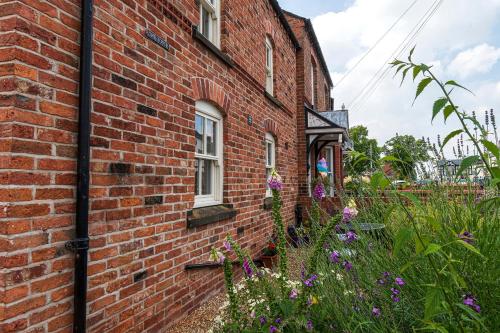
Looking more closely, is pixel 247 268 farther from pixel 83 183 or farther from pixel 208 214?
pixel 208 214

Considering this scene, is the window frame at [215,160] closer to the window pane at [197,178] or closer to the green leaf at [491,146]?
the window pane at [197,178]

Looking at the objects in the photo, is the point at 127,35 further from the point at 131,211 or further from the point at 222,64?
the point at 222,64

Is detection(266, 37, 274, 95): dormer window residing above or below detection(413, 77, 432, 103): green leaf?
above

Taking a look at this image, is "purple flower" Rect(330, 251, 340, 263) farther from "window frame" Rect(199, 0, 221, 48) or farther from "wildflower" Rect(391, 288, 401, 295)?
"window frame" Rect(199, 0, 221, 48)

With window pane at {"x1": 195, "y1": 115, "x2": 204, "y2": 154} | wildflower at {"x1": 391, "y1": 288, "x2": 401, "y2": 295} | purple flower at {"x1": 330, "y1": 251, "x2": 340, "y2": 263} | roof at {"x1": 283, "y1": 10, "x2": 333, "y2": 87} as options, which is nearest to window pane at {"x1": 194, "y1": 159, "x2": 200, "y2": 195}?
window pane at {"x1": 195, "y1": 115, "x2": 204, "y2": 154}

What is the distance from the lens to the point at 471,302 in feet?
5.06

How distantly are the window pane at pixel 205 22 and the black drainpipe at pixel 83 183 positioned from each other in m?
2.62

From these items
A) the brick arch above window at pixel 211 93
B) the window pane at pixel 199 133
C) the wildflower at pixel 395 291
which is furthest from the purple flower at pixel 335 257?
the brick arch above window at pixel 211 93

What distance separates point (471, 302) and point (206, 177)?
11.7 feet

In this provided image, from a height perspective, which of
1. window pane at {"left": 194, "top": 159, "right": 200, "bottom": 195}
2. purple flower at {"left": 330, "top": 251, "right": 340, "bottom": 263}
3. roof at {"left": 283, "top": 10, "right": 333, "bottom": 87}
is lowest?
purple flower at {"left": 330, "top": 251, "right": 340, "bottom": 263}

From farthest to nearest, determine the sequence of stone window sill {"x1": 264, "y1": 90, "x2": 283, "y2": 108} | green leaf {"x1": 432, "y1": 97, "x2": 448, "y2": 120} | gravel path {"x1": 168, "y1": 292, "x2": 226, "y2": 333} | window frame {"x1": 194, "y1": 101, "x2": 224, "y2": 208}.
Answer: stone window sill {"x1": 264, "y1": 90, "x2": 283, "y2": 108}
window frame {"x1": 194, "y1": 101, "x2": 224, "y2": 208}
gravel path {"x1": 168, "y1": 292, "x2": 226, "y2": 333}
green leaf {"x1": 432, "y1": 97, "x2": 448, "y2": 120}

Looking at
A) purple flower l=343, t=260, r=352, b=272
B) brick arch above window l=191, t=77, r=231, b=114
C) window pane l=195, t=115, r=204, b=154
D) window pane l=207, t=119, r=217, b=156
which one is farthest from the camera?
window pane l=207, t=119, r=217, b=156

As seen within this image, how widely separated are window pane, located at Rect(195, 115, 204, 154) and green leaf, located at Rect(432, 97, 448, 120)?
132 inches

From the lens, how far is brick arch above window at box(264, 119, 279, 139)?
6799 millimetres
